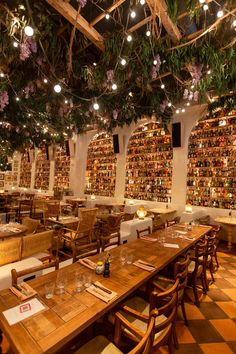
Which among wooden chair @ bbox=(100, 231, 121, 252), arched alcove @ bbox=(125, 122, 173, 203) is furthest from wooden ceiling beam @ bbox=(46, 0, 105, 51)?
arched alcove @ bbox=(125, 122, 173, 203)

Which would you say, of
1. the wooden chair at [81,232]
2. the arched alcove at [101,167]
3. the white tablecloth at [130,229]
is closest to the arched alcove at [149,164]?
the arched alcove at [101,167]

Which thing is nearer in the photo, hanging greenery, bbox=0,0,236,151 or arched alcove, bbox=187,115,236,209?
hanging greenery, bbox=0,0,236,151

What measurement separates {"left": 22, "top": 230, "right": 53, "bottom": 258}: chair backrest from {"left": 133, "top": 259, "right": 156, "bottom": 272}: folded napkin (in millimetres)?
1641

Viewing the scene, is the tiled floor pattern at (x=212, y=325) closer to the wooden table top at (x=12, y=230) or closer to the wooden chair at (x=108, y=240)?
the wooden chair at (x=108, y=240)

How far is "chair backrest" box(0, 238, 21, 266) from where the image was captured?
9.20 ft

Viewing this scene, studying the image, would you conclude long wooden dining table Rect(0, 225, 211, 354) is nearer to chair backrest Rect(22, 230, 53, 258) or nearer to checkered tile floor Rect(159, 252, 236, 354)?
checkered tile floor Rect(159, 252, 236, 354)

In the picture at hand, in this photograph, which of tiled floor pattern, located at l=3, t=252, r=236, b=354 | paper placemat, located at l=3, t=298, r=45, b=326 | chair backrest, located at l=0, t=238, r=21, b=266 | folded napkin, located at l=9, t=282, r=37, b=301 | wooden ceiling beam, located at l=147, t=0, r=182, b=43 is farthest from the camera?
chair backrest, located at l=0, t=238, r=21, b=266

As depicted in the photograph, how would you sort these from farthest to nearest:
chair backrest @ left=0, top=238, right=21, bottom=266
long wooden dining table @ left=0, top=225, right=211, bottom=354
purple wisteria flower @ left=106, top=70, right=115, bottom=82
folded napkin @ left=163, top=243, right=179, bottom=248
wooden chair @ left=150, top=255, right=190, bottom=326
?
purple wisteria flower @ left=106, top=70, right=115, bottom=82, folded napkin @ left=163, top=243, right=179, bottom=248, chair backrest @ left=0, top=238, right=21, bottom=266, wooden chair @ left=150, top=255, right=190, bottom=326, long wooden dining table @ left=0, top=225, right=211, bottom=354

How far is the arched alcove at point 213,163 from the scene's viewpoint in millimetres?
6207

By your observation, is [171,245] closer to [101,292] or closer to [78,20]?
[101,292]

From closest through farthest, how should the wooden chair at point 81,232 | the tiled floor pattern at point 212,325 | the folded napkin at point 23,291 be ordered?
the folded napkin at point 23,291 < the tiled floor pattern at point 212,325 < the wooden chair at point 81,232


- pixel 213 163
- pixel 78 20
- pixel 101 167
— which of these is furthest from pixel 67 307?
pixel 101 167

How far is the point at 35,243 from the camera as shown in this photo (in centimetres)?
321

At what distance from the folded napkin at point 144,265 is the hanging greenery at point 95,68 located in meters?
2.73
